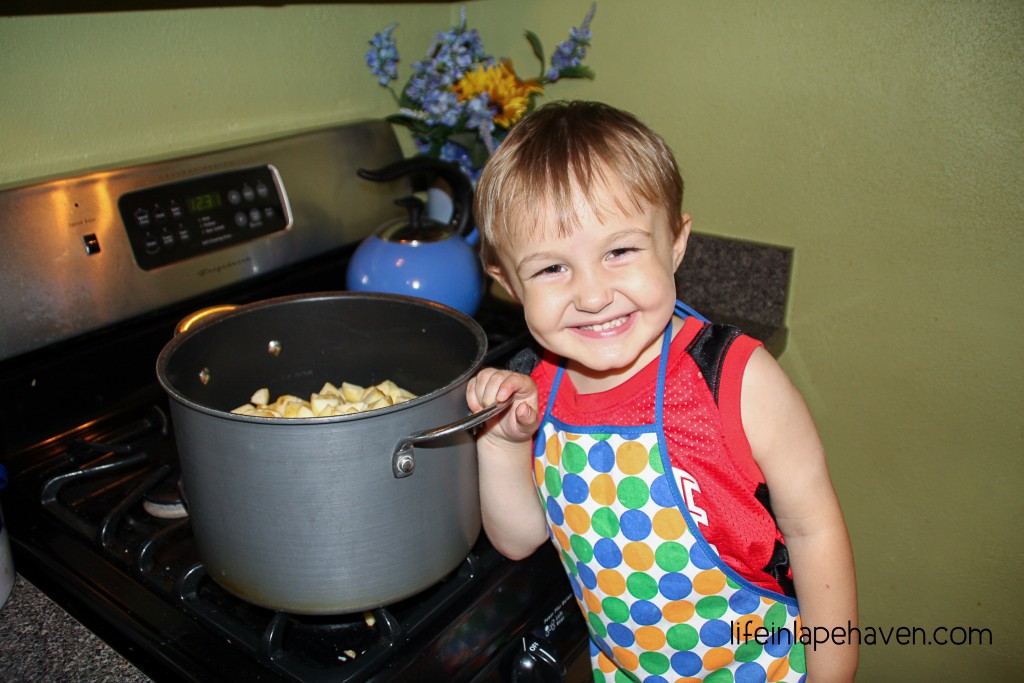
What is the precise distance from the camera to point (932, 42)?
1021 millimetres

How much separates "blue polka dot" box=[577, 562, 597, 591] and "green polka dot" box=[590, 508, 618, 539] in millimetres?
42

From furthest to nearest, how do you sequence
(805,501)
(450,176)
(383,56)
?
(383,56) < (450,176) < (805,501)

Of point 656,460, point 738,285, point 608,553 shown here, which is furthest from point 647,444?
point 738,285

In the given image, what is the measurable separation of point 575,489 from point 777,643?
10.0 inches

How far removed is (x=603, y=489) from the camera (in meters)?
0.80

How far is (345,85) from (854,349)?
0.91 m

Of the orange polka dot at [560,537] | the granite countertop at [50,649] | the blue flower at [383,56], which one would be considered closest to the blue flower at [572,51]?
the blue flower at [383,56]

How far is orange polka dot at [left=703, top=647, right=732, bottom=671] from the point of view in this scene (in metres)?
0.81

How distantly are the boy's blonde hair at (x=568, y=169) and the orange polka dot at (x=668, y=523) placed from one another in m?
0.28

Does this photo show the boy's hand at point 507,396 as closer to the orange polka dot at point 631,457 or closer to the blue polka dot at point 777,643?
the orange polka dot at point 631,457

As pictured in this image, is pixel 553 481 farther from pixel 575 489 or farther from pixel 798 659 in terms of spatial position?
pixel 798 659

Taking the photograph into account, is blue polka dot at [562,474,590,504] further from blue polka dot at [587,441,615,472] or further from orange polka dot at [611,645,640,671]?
orange polka dot at [611,645,640,671]

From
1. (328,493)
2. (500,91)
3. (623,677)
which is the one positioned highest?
(500,91)

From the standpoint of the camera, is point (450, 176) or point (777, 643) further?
point (450, 176)
